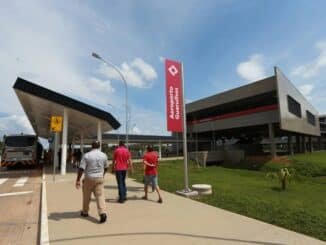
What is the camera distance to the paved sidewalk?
17.0 ft

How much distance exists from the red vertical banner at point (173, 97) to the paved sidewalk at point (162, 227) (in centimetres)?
318

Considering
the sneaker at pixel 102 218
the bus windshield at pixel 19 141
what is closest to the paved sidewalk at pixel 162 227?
the sneaker at pixel 102 218

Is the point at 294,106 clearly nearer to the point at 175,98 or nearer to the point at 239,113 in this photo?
the point at 239,113

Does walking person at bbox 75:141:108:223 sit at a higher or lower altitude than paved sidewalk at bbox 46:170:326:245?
higher

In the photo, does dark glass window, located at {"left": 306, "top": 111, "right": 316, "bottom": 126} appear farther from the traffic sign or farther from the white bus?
the traffic sign

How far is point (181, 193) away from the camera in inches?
385

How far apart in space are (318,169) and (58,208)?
73.9 feet

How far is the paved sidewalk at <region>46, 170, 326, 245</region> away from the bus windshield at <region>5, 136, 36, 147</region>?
17656mm

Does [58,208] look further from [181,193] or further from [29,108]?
[29,108]

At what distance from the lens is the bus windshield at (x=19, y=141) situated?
78.0 feet

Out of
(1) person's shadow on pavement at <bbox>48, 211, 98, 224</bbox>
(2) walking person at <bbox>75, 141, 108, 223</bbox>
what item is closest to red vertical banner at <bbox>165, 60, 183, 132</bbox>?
(2) walking person at <bbox>75, 141, 108, 223</bbox>

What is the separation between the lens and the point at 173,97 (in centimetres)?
1072

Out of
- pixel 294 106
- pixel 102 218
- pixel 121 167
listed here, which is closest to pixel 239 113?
pixel 294 106

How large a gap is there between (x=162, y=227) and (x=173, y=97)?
5.63 metres
